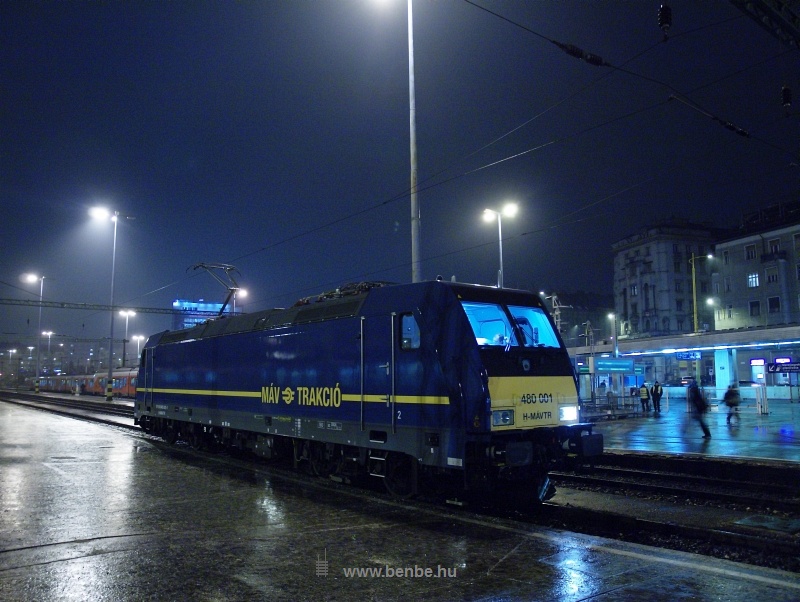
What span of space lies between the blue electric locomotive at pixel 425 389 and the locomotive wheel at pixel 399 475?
→ 20 millimetres

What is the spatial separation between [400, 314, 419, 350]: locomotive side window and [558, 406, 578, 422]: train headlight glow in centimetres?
255

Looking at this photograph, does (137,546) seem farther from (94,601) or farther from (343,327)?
(343,327)

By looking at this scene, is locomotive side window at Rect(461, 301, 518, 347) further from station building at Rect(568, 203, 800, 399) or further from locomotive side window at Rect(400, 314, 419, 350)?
station building at Rect(568, 203, 800, 399)

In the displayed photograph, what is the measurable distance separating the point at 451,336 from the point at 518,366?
1.17m

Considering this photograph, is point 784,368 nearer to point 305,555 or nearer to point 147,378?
point 147,378

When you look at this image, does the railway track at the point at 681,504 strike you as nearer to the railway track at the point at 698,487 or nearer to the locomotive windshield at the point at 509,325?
the railway track at the point at 698,487

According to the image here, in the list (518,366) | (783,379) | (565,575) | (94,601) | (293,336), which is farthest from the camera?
(783,379)

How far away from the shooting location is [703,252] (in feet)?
268

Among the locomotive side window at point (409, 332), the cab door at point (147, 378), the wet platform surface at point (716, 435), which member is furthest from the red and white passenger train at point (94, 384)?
the locomotive side window at point (409, 332)

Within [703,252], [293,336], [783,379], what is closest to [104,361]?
[703,252]

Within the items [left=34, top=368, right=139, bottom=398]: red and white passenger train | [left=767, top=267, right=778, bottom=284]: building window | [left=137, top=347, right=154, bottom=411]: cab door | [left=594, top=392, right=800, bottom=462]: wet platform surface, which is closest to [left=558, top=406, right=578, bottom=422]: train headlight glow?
[left=594, top=392, right=800, bottom=462]: wet platform surface

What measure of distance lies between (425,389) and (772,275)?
58.5m

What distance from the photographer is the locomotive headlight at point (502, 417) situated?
30.9 feet

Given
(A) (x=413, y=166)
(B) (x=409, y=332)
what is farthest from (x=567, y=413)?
(A) (x=413, y=166)
